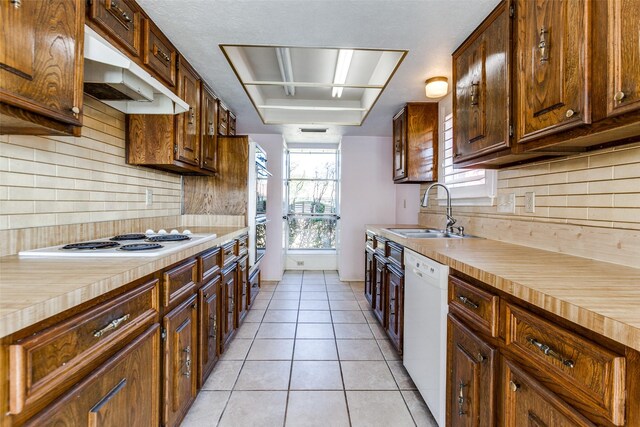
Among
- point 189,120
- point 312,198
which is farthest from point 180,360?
point 312,198

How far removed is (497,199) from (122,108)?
255 centimetres

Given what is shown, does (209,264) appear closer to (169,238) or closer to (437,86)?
(169,238)

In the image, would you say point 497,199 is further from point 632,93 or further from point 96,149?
point 96,149

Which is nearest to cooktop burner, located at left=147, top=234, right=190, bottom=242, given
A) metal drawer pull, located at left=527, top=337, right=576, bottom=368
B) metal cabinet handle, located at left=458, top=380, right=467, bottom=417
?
metal cabinet handle, located at left=458, top=380, right=467, bottom=417

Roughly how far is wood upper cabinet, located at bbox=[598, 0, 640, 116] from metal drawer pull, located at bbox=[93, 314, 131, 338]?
5.71 feet

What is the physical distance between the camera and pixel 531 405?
904 mm

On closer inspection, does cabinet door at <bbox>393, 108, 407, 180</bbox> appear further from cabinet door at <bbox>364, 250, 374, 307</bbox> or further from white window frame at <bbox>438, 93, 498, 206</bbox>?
cabinet door at <bbox>364, 250, 374, 307</bbox>

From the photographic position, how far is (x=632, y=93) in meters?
0.93

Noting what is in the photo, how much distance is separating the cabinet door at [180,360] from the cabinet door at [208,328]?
7cm

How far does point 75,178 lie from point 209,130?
1352 mm

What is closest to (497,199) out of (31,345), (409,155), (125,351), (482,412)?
(409,155)

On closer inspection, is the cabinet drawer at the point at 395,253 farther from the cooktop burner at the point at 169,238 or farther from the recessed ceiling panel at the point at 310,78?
the cooktop burner at the point at 169,238

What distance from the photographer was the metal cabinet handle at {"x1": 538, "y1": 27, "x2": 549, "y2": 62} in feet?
4.20

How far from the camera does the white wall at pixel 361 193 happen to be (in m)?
4.69
